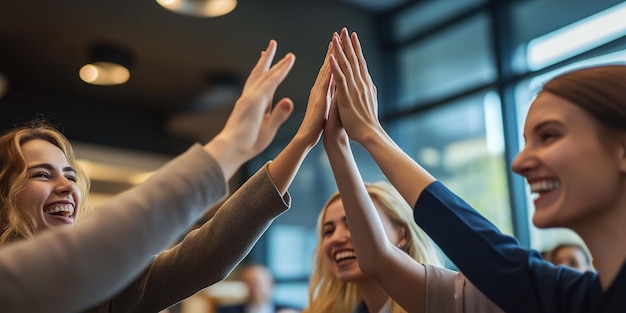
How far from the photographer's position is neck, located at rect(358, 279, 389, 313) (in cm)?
148

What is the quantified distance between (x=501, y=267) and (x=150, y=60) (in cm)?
344

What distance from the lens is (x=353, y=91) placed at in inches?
46.6

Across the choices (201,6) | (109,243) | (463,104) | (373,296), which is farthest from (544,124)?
(463,104)

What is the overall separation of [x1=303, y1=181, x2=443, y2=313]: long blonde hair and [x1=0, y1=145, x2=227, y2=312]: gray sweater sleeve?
0.94 metres

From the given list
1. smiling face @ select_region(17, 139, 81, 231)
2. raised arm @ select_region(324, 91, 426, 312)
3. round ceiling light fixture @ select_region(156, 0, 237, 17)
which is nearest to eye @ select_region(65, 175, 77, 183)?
smiling face @ select_region(17, 139, 81, 231)

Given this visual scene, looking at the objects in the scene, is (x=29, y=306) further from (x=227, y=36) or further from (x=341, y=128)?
(x=227, y=36)

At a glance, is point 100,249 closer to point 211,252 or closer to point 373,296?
point 211,252

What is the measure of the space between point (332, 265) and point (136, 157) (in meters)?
3.10

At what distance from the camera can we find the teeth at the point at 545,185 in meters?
0.86

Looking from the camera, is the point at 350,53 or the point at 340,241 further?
the point at 340,241

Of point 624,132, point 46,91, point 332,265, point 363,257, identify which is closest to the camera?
point 624,132

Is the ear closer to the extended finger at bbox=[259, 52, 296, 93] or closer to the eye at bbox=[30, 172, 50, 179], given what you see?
the extended finger at bbox=[259, 52, 296, 93]

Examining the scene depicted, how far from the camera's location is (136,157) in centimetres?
446

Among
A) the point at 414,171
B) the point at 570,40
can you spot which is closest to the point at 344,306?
the point at 414,171
